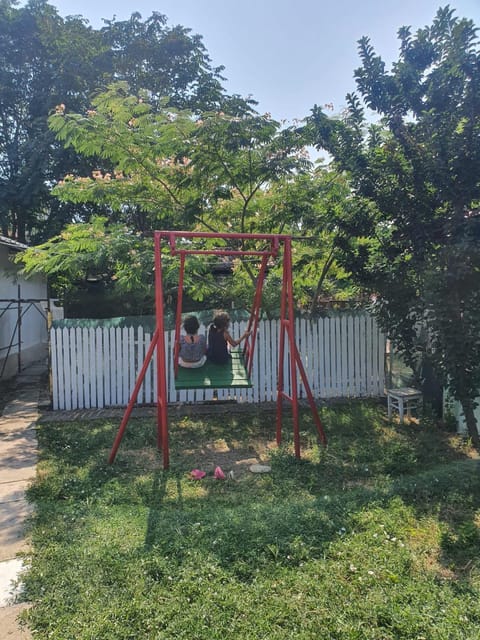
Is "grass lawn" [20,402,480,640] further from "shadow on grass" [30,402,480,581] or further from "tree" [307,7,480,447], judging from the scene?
"tree" [307,7,480,447]

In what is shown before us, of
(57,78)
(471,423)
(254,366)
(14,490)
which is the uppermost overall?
(57,78)

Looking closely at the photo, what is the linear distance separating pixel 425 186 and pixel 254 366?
3.92m

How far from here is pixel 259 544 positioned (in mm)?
3119

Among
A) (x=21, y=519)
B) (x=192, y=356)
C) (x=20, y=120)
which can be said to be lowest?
(x=21, y=519)

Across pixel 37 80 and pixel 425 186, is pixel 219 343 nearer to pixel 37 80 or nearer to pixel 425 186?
pixel 425 186

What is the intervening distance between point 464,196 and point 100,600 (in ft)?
16.3

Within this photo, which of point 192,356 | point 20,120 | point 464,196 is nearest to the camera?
point 464,196

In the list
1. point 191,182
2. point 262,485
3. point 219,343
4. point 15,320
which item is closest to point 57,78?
point 15,320

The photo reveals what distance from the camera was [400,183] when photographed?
545 cm

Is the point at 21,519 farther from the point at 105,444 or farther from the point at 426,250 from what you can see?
the point at 426,250

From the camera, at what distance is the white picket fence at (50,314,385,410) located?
293 inches

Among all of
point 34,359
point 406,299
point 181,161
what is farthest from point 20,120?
Answer: point 406,299

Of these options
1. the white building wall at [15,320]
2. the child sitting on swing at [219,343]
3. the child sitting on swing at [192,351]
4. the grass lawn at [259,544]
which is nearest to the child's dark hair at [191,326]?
the child sitting on swing at [192,351]

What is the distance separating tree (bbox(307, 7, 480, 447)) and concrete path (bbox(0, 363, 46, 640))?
4.40 m
